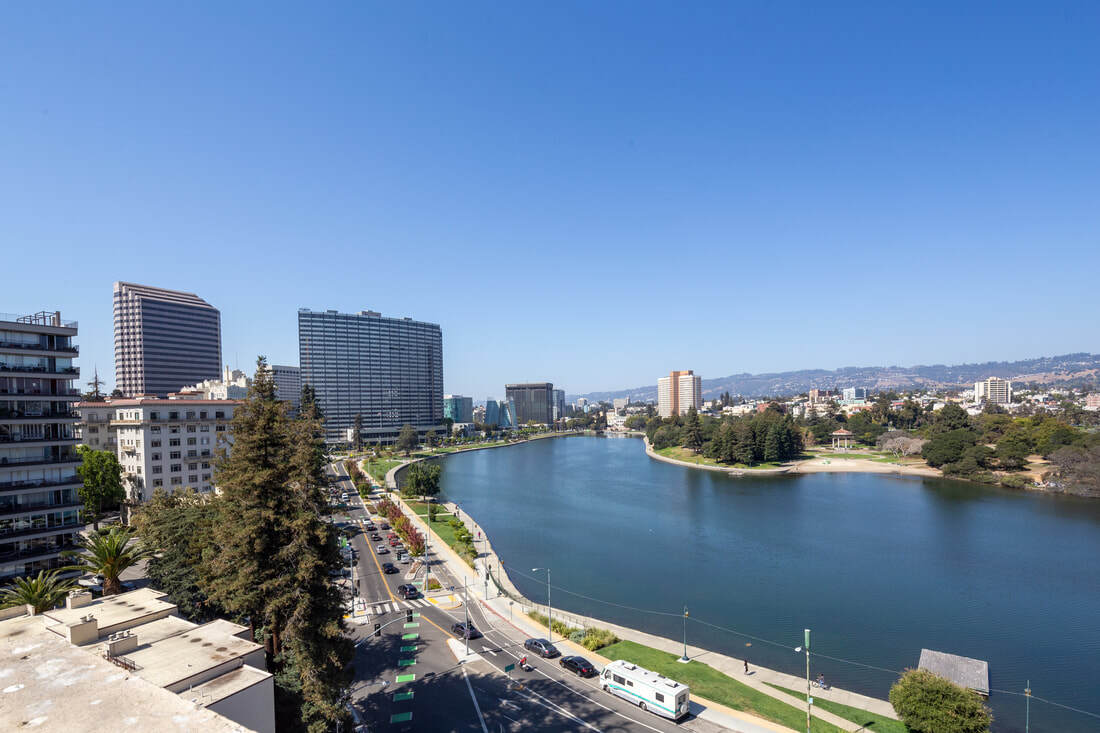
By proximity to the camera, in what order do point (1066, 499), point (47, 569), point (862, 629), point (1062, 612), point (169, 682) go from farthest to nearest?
point (1066, 499), point (1062, 612), point (862, 629), point (47, 569), point (169, 682)

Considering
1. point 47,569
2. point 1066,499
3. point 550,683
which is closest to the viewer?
point 550,683

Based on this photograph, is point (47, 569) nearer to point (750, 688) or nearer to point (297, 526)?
point (297, 526)

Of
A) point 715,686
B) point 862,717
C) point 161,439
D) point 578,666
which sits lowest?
point 862,717

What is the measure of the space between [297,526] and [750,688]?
22542mm

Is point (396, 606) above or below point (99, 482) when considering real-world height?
below

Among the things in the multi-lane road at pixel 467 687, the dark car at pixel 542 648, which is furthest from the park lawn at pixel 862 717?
the dark car at pixel 542 648

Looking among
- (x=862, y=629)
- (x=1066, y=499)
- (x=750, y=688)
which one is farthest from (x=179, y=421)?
(x=1066, y=499)

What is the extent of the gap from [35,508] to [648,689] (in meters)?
37.0

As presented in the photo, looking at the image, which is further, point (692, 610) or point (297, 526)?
point (692, 610)

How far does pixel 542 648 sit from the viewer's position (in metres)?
28.5

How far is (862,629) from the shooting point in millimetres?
35031

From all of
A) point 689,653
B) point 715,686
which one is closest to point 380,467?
point 689,653

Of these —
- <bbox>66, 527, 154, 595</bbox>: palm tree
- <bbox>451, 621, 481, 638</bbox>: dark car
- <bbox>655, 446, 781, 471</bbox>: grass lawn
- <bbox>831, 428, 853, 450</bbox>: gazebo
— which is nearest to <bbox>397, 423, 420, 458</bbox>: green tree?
<bbox>655, 446, 781, 471</bbox>: grass lawn

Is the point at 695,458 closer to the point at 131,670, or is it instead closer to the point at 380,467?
the point at 380,467
